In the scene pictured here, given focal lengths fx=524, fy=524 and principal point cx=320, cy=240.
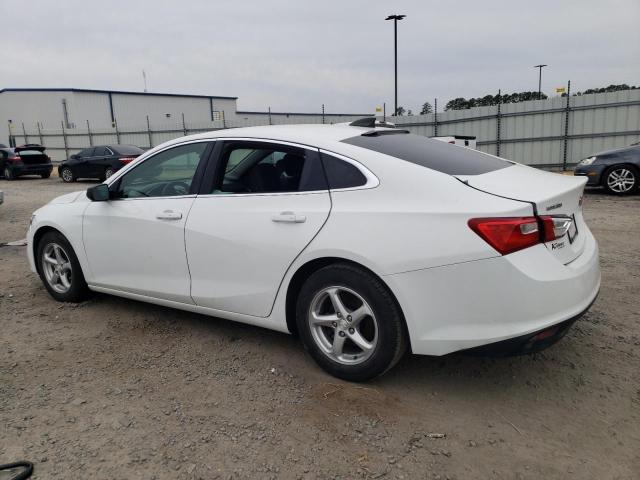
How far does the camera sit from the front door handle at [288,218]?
3.10 m

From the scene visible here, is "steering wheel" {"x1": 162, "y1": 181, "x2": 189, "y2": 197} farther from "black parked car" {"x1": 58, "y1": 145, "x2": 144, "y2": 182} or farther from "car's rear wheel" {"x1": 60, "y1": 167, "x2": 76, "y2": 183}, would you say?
"car's rear wheel" {"x1": 60, "y1": 167, "x2": 76, "y2": 183}

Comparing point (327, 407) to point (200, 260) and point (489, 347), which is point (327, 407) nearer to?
point (489, 347)

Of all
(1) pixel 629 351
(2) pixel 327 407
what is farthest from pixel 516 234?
(1) pixel 629 351

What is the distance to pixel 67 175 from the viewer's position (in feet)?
63.2

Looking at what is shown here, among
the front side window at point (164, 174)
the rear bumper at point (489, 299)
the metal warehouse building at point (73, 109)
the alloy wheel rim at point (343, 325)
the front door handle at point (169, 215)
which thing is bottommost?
the alloy wheel rim at point (343, 325)

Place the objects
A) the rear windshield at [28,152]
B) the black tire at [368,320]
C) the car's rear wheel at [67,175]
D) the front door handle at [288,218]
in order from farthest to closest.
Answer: the rear windshield at [28,152], the car's rear wheel at [67,175], the front door handle at [288,218], the black tire at [368,320]

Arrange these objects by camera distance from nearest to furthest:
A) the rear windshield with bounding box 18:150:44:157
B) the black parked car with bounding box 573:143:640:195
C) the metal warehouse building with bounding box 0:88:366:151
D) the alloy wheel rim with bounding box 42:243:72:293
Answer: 1. the alloy wheel rim with bounding box 42:243:72:293
2. the black parked car with bounding box 573:143:640:195
3. the rear windshield with bounding box 18:150:44:157
4. the metal warehouse building with bounding box 0:88:366:151

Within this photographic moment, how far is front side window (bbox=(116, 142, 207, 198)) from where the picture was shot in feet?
12.6

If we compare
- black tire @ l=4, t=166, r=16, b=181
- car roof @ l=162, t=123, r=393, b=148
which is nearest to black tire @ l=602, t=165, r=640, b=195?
car roof @ l=162, t=123, r=393, b=148

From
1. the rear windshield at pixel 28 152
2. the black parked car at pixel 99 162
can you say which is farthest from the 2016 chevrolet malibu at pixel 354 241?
the rear windshield at pixel 28 152

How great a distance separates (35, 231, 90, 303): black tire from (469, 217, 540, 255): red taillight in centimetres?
349

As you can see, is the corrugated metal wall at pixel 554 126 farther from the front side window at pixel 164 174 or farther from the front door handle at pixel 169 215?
the front door handle at pixel 169 215

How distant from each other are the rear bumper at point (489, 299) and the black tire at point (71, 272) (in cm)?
305

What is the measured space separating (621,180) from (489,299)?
952 cm
